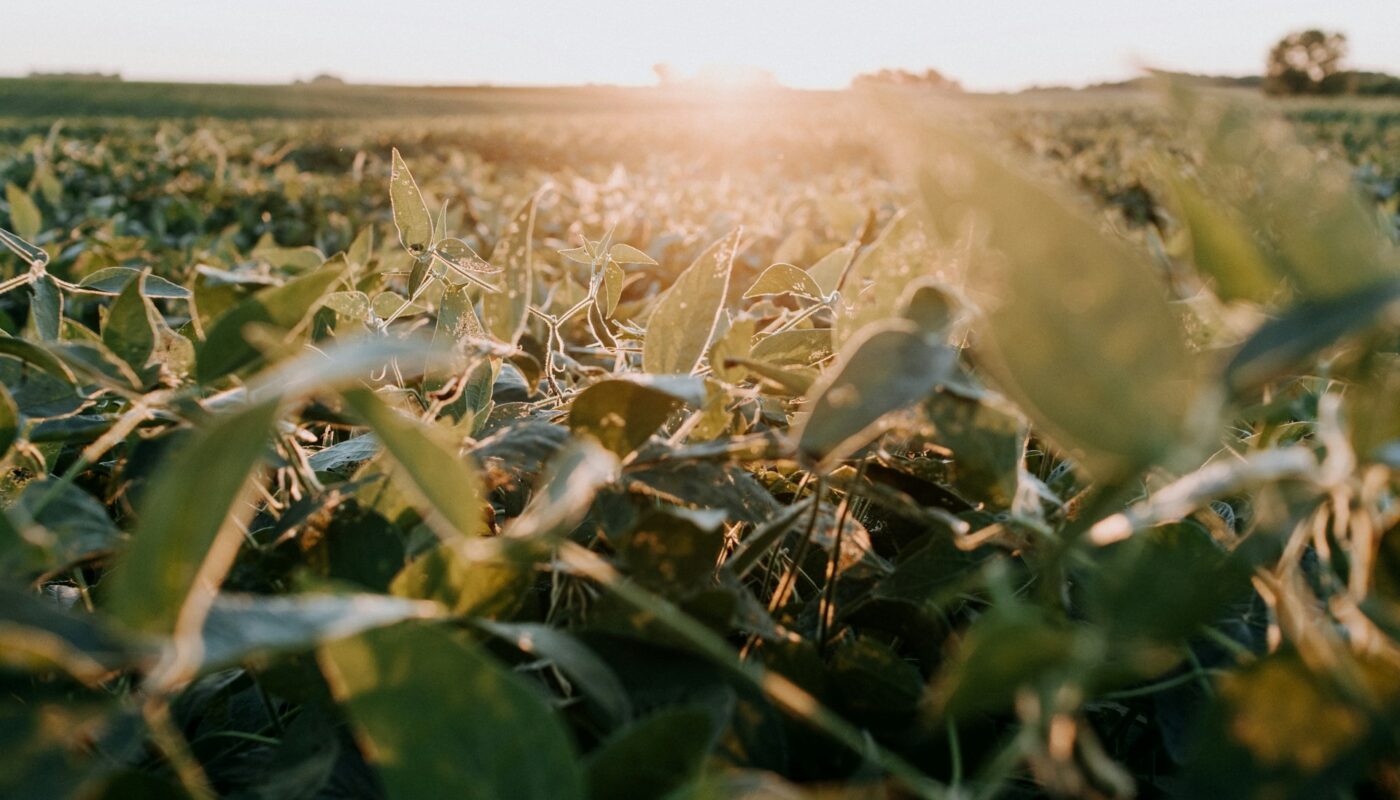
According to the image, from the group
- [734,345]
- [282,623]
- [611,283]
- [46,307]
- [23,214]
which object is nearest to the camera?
[282,623]

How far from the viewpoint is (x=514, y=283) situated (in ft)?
1.59

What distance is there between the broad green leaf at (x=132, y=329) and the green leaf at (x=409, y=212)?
0.64 feet

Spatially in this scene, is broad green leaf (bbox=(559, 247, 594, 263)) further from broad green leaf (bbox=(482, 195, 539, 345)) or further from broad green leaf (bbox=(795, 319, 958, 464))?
broad green leaf (bbox=(795, 319, 958, 464))

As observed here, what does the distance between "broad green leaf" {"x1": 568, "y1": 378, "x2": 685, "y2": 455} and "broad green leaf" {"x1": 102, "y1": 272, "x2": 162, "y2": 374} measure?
0.21 metres

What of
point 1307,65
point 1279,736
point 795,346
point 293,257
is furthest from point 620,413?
point 1307,65

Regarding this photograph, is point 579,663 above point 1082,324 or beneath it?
beneath

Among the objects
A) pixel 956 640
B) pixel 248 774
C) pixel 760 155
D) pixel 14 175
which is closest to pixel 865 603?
pixel 956 640

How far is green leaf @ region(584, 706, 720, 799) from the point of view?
1.04 feet

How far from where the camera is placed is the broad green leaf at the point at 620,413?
0.45 metres

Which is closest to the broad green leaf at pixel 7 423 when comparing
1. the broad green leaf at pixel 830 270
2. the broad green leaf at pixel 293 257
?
the broad green leaf at pixel 830 270

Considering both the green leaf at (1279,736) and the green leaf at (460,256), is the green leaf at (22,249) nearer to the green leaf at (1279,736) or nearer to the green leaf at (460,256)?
the green leaf at (460,256)

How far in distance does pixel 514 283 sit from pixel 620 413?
0.09m

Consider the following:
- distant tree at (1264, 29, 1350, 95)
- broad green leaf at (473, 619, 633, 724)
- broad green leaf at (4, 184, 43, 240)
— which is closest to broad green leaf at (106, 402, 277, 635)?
broad green leaf at (473, 619, 633, 724)

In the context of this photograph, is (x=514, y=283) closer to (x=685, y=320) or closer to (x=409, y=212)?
(x=685, y=320)
